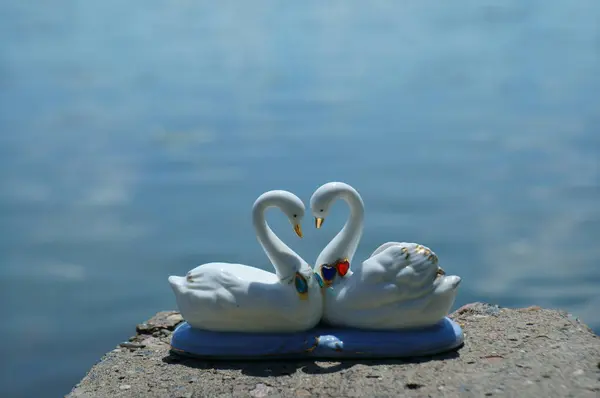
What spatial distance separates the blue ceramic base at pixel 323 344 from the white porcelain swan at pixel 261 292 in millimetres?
46

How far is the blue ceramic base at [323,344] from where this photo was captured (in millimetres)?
4926

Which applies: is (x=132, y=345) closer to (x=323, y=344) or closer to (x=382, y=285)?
(x=323, y=344)

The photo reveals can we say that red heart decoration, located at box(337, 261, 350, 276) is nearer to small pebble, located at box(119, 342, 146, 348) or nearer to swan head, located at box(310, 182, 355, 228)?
swan head, located at box(310, 182, 355, 228)

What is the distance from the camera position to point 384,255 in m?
4.96

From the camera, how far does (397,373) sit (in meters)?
4.79

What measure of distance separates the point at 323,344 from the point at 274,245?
1.67ft

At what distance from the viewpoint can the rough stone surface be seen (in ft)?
15.1

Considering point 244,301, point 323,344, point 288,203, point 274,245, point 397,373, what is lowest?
point 397,373

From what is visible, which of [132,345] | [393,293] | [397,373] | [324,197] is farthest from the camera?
[132,345]

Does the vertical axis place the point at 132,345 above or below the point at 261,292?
below

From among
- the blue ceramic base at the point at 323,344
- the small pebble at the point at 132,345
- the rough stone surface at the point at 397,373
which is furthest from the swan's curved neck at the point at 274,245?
the small pebble at the point at 132,345

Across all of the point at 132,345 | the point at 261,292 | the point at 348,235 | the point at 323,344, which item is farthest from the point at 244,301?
the point at 132,345

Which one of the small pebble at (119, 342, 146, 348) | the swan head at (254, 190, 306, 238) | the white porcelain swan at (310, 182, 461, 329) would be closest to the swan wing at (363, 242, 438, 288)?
the white porcelain swan at (310, 182, 461, 329)

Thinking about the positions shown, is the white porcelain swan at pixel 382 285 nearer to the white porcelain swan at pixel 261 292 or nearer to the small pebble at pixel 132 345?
the white porcelain swan at pixel 261 292
